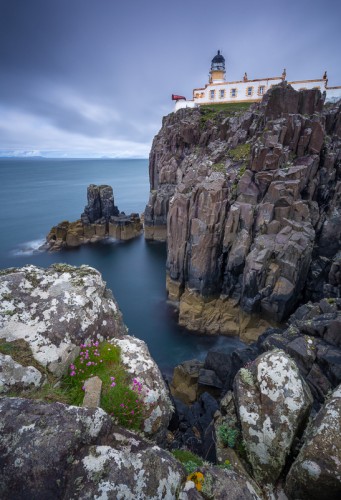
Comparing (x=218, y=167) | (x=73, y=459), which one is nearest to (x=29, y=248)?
(x=218, y=167)

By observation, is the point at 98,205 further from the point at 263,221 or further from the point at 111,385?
the point at 111,385

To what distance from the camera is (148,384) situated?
7609mm

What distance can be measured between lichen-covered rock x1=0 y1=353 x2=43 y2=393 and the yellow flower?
413cm

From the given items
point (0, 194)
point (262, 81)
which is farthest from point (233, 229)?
point (0, 194)

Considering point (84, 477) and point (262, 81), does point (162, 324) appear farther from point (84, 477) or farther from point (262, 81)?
point (262, 81)

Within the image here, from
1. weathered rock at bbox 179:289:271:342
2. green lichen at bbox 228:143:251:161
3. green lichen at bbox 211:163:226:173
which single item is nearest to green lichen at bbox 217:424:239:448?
weathered rock at bbox 179:289:271:342

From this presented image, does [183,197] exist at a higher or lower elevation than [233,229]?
higher

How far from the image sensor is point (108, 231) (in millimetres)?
65688

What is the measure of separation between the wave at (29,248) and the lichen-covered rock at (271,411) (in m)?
58.0

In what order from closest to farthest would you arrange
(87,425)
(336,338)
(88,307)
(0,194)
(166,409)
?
(87,425), (166,409), (88,307), (336,338), (0,194)

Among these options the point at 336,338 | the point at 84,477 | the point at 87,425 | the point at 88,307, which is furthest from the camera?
the point at 336,338

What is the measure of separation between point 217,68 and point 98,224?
208 feet

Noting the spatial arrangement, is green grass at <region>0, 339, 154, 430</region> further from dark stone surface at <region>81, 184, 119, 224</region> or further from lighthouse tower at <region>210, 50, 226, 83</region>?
lighthouse tower at <region>210, 50, 226, 83</region>

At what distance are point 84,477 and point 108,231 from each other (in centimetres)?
6308
